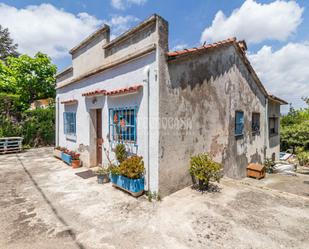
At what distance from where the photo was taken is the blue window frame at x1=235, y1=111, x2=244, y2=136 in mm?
8312

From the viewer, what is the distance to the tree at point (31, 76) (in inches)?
690

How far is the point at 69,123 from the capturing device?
956 cm

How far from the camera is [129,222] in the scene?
147 inches

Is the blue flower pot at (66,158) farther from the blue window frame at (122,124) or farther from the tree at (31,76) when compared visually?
the tree at (31,76)

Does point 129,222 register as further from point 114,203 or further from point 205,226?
point 205,226

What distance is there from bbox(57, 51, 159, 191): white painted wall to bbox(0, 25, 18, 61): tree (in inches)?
A: 1054

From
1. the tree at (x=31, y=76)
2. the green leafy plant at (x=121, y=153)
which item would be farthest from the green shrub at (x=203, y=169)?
the tree at (x=31, y=76)

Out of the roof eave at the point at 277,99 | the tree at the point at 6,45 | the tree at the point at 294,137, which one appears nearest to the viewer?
the roof eave at the point at 277,99

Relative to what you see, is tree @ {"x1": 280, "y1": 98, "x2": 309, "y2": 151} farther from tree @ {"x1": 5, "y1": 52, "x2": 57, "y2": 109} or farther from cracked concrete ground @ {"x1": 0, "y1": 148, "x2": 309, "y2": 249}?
tree @ {"x1": 5, "y1": 52, "x2": 57, "y2": 109}

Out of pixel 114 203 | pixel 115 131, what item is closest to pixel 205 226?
pixel 114 203

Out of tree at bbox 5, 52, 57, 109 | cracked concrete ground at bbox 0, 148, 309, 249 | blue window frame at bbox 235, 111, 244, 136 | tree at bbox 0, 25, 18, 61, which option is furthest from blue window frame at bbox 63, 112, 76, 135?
tree at bbox 0, 25, 18, 61

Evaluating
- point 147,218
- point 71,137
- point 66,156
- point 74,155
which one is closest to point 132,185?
point 147,218

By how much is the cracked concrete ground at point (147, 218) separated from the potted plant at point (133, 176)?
209 mm

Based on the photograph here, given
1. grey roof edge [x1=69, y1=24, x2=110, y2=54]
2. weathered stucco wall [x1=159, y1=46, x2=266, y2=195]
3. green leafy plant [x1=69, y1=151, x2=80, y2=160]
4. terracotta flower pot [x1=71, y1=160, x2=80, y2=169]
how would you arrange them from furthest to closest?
green leafy plant [x1=69, y1=151, x2=80, y2=160], terracotta flower pot [x1=71, y1=160, x2=80, y2=169], grey roof edge [x1=69, y1=24, x2=110, y2=54], weathered stucco wall [x1=159, y1=46, x2=266, y2=195]
